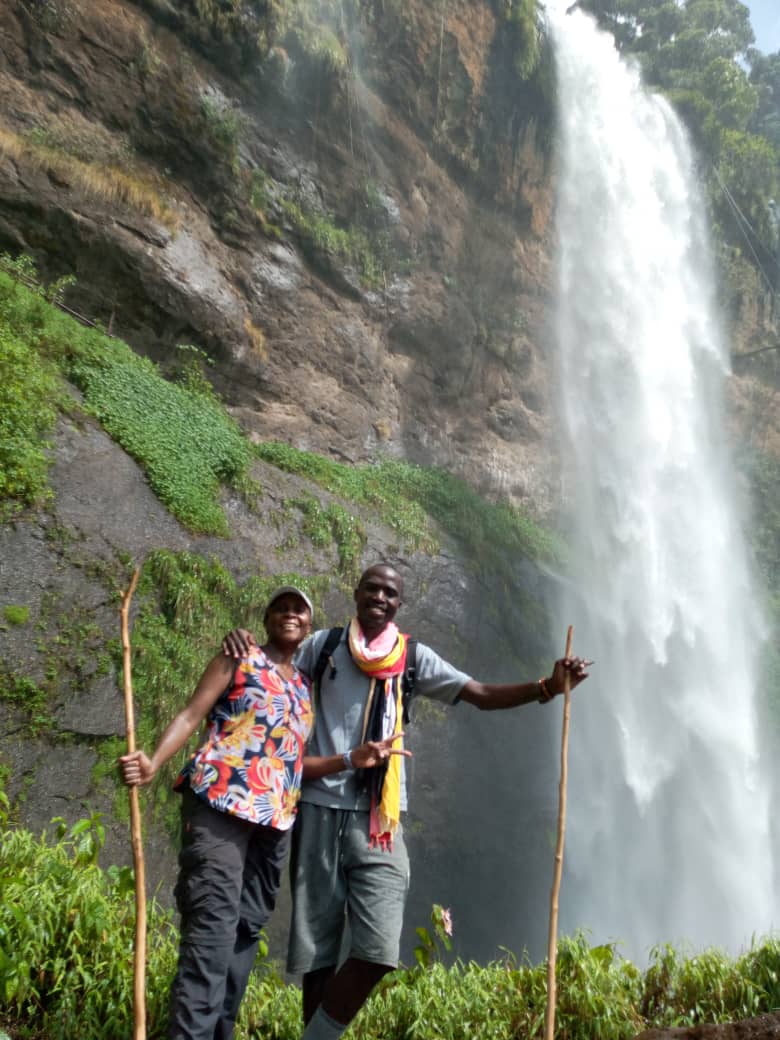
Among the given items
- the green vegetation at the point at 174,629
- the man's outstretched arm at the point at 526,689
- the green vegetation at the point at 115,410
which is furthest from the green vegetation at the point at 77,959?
the green vegetation at the point at 115,410

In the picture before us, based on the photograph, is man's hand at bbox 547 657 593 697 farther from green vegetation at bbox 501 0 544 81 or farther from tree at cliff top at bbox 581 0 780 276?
tree at cliff top at bbox 581 0 780 276

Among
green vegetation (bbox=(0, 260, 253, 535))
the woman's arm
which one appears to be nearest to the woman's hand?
the woman's arm

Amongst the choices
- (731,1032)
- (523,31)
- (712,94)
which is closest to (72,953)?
(731,1032)

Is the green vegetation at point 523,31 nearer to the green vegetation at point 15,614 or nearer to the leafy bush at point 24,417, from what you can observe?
the leafy bush at point 24,417

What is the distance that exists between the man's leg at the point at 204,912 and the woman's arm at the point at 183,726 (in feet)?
0.71

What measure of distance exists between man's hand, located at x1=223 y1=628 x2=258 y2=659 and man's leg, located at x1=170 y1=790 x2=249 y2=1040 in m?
0.47

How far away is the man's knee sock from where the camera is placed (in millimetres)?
2232

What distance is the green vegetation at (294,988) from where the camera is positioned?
2.76 m

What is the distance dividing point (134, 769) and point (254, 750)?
460 mm

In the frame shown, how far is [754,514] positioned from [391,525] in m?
12.9

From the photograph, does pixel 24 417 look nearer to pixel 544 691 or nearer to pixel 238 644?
pixel 238 644

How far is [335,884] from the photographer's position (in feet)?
8.18

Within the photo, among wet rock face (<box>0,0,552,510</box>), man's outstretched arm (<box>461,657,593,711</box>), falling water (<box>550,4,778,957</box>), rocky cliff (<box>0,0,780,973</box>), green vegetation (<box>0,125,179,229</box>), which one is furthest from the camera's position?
falling water (<box>550,4,778,957</box>)

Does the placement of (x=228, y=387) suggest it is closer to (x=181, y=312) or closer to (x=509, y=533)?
(x=181, y=312)
